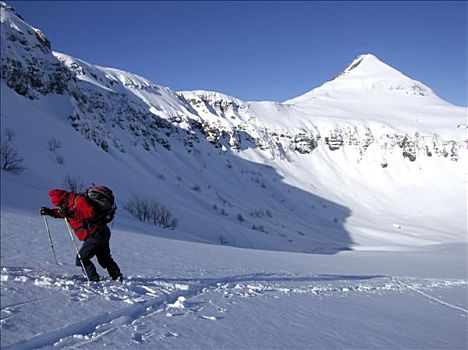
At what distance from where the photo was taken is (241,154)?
39.0 meters

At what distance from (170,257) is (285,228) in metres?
18.9

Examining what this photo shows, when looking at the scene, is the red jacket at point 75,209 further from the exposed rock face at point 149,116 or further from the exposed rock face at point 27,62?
the exposed rock face at point 27,62

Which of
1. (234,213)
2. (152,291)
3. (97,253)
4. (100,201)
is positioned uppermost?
(100,201)

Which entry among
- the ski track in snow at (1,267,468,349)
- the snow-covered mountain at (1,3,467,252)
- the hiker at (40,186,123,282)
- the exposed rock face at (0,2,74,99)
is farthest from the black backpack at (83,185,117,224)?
the exposed rock face at (0,2,74,99)

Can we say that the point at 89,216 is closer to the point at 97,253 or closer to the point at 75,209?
the point at 75,209

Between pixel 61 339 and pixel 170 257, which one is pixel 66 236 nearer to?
pixel 170 257

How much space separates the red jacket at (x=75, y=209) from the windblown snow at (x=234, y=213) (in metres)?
0.65

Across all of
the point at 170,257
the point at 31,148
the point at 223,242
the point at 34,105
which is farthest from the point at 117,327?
the point at 34,105

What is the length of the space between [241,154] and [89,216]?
34.9 meters

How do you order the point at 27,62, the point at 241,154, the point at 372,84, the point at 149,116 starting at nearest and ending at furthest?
the point at 27,62
the point at 149,116
the point at 241,154
the point at 372,84

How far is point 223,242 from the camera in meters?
14.2

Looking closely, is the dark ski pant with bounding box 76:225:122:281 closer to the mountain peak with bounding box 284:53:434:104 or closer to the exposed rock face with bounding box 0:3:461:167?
the exposed rock face with bounding box 0:3:461:167

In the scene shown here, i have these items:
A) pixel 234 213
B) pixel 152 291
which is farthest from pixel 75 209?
pixel 234 213

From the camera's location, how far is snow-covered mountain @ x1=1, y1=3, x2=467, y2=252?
1661 centimetres
